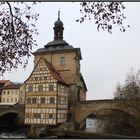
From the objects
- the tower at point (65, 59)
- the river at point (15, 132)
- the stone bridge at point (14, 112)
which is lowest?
the river at point (15, 132)

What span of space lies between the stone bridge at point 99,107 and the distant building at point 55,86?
68 centimetres

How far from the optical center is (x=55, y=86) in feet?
74.2

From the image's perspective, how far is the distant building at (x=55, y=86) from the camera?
22281mm

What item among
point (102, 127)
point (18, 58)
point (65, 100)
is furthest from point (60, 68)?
point (18, 58)

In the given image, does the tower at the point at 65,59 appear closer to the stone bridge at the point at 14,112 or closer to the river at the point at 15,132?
the river at the point at 15,132

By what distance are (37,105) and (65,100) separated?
2438mm

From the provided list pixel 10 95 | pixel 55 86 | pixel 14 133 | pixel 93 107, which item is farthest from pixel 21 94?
pixel 93 107

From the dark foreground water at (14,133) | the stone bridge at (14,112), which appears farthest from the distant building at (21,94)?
the dark foreground water at (14,133)

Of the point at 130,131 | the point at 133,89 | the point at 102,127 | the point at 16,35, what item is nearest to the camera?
the point at 16,35

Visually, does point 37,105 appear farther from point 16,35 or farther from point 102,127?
point 16,35

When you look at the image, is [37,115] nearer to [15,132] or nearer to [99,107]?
[15,132]

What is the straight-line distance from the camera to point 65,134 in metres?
16.9

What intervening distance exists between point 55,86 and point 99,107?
11.6 feet

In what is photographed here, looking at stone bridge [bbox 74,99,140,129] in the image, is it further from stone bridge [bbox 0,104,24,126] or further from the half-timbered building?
stone bridge [bbox 0,104,24,126]
